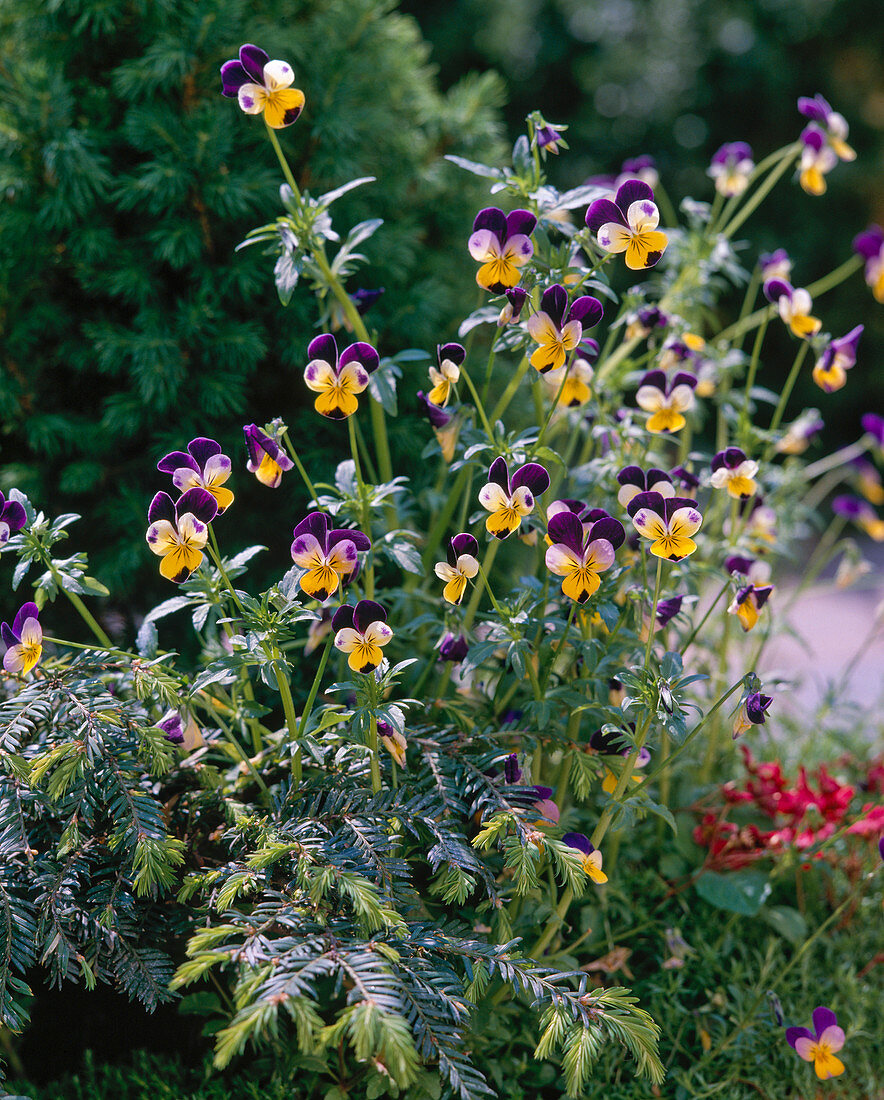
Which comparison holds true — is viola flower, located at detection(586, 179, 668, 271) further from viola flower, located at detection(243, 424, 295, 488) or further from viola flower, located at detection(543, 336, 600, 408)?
viola flower, located at detection(243, 424, 295, 488)

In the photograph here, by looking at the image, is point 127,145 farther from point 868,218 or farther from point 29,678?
point 868,218

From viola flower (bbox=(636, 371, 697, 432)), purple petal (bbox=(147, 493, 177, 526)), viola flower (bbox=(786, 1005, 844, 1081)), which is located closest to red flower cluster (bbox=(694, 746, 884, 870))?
viola flower (bbox=(786, 1005, 844, 1081))

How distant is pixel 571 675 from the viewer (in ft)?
5.17

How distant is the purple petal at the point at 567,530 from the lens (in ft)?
3.99

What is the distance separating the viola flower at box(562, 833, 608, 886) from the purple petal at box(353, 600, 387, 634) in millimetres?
466

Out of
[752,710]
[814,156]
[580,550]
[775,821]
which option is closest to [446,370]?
[580,550]

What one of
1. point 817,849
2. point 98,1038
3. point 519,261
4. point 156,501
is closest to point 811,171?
point 519,261

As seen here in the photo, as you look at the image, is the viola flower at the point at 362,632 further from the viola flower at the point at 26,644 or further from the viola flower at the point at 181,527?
the viola flower at the point at 26,644

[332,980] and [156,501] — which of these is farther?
[332,980]

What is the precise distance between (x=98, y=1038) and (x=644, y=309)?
1594mm

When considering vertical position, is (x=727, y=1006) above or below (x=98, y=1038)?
above

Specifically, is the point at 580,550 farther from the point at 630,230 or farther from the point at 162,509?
the point at 162,509

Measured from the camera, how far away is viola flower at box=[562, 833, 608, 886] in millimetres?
1353

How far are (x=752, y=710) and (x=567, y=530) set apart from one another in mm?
341
